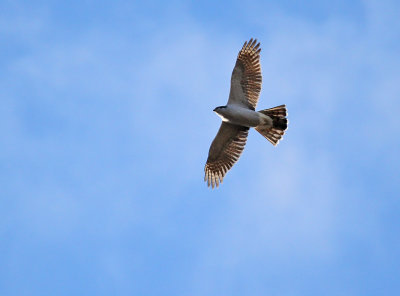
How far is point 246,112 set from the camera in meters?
20.8

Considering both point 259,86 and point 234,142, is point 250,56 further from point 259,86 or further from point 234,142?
point 234,142

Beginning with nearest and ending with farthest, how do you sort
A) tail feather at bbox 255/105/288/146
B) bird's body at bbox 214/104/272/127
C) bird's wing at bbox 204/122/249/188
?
1. bird's body at bbox 214/104/272/127
2. tail feather at bbox 255/105/288/146
3. bird's wing at bbox 204/122/249/188

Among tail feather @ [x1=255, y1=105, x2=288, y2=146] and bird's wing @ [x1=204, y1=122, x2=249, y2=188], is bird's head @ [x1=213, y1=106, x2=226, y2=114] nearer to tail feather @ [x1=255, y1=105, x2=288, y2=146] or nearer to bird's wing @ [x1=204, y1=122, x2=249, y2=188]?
bird's wing @ [x1=204, y1=122, x2=249, y2=188]

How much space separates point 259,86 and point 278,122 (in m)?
1.20

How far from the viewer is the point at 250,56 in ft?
69.6

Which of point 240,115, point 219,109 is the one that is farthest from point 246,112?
point 219,109

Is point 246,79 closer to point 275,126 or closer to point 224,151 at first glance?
point 275,126

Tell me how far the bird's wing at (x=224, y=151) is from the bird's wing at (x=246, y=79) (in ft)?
2.71

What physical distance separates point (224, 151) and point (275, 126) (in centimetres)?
180

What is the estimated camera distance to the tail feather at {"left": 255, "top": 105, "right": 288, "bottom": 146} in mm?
20984

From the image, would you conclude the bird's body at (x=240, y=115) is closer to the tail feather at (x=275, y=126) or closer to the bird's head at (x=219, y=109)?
the bird's head at (x=219, y=109)

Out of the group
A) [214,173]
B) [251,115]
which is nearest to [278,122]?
[251,115]

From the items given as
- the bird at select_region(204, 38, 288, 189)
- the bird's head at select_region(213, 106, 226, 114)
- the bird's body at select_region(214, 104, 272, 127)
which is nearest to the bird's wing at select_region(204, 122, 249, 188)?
the bird at select_region(204, 38, 288, 189)

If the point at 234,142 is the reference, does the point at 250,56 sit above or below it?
above
